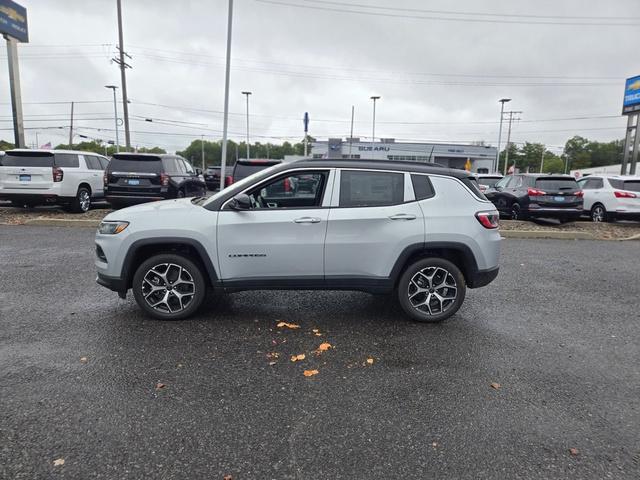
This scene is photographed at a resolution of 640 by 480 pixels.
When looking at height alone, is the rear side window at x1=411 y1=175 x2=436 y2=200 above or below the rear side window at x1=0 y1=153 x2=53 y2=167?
below

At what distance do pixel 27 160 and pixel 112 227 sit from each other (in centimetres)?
890

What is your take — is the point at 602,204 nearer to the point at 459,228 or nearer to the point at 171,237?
the point at 459,228

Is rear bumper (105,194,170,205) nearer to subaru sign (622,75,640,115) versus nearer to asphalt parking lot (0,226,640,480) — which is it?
asphalt parking lot (0,226,640,480)

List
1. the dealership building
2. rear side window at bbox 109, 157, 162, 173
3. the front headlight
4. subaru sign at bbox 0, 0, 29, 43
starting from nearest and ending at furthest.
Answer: the front headlight, rear side window at bbox 109, 157, 162, 173, subaru sign at bbox 0, 0, 29, 43, the dealership building

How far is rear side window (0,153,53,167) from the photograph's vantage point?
35.7 ft

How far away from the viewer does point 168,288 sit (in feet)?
14.5

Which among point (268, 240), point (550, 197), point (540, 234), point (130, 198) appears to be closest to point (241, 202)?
point (268, 240)

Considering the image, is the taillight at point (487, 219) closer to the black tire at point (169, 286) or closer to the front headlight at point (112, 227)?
the black tire at point (169, 286)

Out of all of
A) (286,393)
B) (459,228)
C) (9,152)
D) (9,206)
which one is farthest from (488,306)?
(9,206)

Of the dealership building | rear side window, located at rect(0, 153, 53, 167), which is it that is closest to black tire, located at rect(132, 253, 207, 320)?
rear side window, located at rect(0, 153, 53, 167)

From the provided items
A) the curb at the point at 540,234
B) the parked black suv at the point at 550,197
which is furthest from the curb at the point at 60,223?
the parked black suv at the point at 550,197

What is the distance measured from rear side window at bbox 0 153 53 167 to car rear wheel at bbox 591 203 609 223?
1608cm

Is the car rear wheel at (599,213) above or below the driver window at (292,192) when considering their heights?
below

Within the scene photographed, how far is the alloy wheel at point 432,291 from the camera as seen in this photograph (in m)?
4.50
